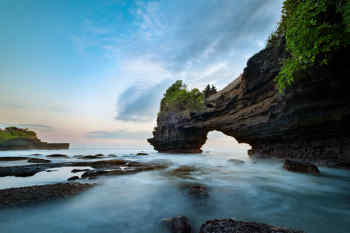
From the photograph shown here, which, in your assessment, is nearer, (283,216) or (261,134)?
(283,216)

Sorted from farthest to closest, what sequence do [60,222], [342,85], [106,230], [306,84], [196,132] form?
1. [196,132]
2. [306,84]
3. [342,85]
4. [60,222]
5. [106,230]

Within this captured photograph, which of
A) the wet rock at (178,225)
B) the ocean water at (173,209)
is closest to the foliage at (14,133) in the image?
the ocean water at (173,209)

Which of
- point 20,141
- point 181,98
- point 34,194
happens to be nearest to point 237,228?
point 34,194

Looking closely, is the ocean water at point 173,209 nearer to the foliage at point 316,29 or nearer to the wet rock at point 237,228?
the wet rock at point 237,228

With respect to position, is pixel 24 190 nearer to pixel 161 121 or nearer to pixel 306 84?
pixel 306 84

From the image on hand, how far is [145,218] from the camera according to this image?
10.6 feet

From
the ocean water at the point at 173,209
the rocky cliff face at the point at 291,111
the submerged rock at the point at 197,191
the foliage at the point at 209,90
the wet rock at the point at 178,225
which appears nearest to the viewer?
the wet rock at the point at 178,225

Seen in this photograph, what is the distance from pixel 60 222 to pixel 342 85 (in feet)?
43.2

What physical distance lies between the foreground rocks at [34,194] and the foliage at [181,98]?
2022 centimetres

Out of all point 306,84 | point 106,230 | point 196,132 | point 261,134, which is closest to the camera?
point 106,230

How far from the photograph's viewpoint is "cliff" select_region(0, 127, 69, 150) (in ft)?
174

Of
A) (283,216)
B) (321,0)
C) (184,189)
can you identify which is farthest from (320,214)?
(321,0)

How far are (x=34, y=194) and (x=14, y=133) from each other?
85285mm

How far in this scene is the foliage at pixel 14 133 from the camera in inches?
2155
